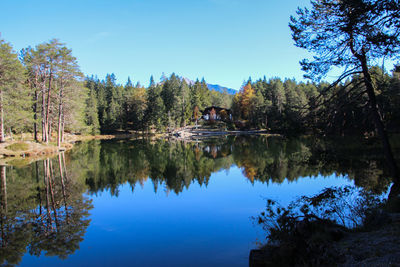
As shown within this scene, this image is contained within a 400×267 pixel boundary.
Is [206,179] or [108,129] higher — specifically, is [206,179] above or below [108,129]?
below

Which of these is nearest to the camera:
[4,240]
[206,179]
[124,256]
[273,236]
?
[273,236]

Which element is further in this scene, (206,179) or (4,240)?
(206,179)

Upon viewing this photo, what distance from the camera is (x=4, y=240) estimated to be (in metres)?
7.47

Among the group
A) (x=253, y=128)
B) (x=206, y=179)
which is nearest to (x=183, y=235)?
(x=206, y=179)

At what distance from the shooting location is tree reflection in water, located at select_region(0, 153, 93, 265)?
7133 mm

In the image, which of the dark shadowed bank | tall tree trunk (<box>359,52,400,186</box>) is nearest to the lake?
tall tree trunk (<box>359,52,400,186</box>)

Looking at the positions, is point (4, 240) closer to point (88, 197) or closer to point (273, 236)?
point (88, 197)

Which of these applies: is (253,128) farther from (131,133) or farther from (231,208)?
(231,208)

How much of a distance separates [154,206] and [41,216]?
4.13 meters

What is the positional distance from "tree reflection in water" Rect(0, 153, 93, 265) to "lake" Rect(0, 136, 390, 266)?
28mm

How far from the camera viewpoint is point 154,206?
11.3 m

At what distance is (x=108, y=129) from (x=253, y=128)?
1563 inches

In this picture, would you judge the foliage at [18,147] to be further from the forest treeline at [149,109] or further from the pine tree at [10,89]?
the forest treeline at [149,109]

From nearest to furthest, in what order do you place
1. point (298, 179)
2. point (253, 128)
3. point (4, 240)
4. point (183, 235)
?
point (4, 240) < point (183, 235) < point (298, 179) < point (253, 128)
